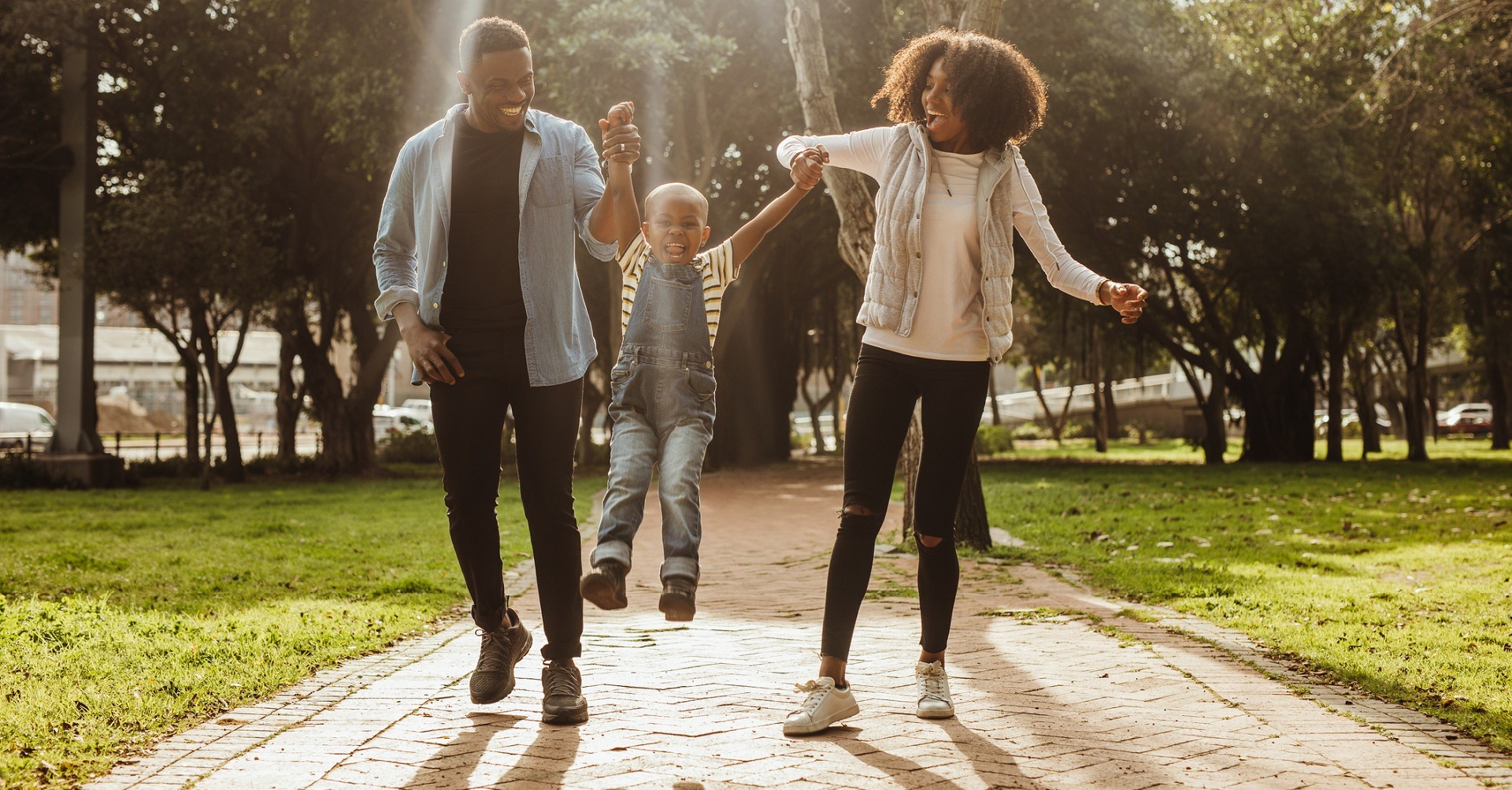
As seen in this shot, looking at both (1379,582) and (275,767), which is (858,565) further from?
(1379,582)

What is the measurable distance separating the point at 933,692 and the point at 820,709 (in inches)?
20.1

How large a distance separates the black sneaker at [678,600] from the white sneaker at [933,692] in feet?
3.46

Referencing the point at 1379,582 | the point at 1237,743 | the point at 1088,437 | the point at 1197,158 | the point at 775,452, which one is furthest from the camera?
the point at 1088,437

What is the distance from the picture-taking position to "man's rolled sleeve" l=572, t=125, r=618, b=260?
153 inches

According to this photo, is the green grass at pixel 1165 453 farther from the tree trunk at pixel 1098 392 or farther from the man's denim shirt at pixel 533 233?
the man's denim shirt at pixel 533 233

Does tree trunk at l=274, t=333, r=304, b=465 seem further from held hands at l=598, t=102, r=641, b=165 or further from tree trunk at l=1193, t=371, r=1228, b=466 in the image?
held hands at l=598, t=102, r=641, b=165

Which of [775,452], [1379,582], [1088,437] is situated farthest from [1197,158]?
[1088,437]

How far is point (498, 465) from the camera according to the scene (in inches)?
156

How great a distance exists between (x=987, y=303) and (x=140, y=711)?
125 inches

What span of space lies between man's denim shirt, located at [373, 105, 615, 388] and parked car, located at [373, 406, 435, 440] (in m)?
27.3

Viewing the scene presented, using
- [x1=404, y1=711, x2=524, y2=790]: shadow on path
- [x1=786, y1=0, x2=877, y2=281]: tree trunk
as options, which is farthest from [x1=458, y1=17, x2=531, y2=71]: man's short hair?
[x1=786, y1=0, x2=877, y2=281]: tree trunk

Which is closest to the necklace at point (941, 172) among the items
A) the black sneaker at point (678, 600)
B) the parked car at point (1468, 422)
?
the black sneaker at point (678, 600)

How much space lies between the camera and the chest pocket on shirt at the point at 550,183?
3928 mm

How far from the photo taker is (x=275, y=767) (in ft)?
11.7
